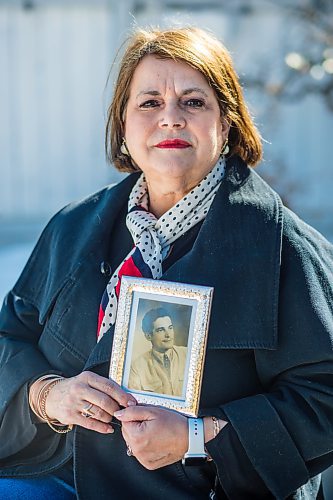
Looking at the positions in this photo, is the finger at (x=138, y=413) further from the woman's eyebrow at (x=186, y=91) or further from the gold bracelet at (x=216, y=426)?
the woman's eyebrow at (x=186, y=91)

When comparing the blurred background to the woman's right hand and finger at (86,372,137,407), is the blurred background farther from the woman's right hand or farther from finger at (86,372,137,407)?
finger at (86,372,137,407)

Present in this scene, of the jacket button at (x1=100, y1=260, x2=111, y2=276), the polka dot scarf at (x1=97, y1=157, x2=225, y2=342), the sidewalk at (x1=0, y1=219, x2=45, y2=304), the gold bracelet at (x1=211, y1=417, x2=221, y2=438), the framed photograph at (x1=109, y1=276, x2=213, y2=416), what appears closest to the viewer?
the framed photograph at (x1=109, y1=276, x2=213, y2=416)

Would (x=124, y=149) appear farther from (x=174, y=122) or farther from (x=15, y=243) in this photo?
(x=15, y=243)

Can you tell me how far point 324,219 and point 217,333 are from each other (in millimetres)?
4797

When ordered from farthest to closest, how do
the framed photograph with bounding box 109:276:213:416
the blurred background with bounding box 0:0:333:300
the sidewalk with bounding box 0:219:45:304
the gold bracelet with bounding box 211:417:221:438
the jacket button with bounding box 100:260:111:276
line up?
the blurred background with bounding box 0:0:333:300 < the sidewalk with bounding box 0:219:45:304 < the jacket button with bounding box 100:260:111:276 < the gold bracelet with bounding box 211:417:221:438 < the framed photograph with bounding box 109:276:213:416

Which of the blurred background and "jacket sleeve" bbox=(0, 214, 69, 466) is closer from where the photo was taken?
"jacket sleeve" bbox=(0, 214, 69, 466)

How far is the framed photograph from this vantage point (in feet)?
6.06

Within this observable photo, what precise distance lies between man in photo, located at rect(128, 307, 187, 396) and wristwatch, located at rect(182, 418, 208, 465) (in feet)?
0.38

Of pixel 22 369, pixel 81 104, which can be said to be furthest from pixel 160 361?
pixel 81 104

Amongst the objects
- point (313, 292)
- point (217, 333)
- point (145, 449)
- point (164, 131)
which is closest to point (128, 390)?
point (145, 449)

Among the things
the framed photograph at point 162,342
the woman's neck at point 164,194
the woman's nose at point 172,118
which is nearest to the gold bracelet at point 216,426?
the framed photograph at point 162,342

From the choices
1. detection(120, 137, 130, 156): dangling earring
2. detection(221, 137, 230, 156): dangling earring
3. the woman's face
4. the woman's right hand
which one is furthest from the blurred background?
the woman's right hand

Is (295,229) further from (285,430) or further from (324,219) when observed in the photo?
(324,219)

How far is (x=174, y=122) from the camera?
2172 millimetres
